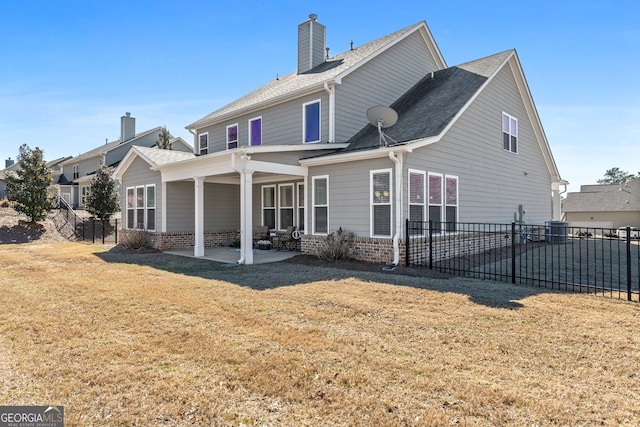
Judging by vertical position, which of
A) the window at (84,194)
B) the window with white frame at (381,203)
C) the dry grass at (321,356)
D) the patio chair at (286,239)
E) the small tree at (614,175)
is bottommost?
the dry grass at (321,356)

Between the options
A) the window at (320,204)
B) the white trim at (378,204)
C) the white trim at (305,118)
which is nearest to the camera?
the white trim at (378,204)

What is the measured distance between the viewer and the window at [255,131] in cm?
1515

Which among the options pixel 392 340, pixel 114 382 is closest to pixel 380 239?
pixel 392 340

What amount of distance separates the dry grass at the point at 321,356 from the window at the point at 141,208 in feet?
27.8

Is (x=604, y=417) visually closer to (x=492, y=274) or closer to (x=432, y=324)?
(x=432, y=324)

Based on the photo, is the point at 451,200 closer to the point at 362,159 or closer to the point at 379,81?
the point at 362,159

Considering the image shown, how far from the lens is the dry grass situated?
279 centimetres

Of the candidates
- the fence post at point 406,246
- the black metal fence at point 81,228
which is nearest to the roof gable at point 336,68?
the fence post at point 406,246

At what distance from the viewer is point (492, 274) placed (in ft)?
27.7

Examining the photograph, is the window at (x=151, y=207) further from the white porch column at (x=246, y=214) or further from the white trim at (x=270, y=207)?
the white porch column at (x=246, y=214)

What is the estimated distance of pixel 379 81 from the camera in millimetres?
13836

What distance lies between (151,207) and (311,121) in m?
7.50

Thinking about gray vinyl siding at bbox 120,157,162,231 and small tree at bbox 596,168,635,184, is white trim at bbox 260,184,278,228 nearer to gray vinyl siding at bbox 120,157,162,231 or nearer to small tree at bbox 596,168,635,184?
gray vinyl siding at bbox 120,157,162,231

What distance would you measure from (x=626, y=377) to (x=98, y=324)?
5.82 m
